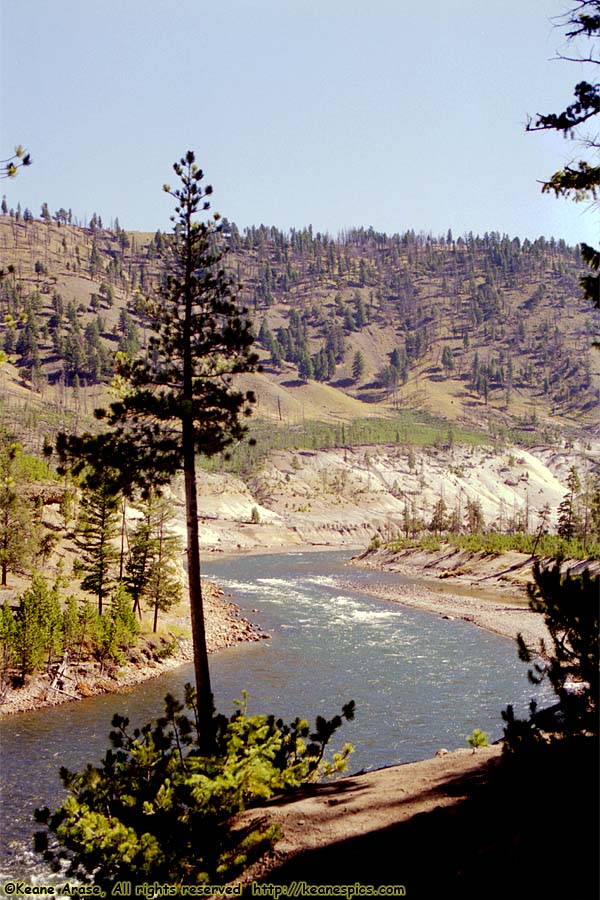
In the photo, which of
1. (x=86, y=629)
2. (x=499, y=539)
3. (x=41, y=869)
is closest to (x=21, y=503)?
(x=86, y=629)

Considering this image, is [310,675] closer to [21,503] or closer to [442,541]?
[21,503]

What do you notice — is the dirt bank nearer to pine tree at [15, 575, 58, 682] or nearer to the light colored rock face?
pine tree at [15, 575, 58, 682]

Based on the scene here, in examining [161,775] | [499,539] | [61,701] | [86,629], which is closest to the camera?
[161,775]

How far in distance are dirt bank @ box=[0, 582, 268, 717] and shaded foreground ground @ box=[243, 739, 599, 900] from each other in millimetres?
24302

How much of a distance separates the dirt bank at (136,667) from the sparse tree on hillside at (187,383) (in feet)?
64.6

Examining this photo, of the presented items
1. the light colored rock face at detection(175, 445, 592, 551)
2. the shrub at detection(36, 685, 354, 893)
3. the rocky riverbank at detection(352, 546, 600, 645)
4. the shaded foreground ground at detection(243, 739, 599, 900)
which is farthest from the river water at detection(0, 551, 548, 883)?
the light colored rock face at detection(175, 445, 592, 551)

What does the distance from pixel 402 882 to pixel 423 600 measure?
64.5m

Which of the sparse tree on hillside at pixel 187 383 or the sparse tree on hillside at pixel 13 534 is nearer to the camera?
the sparse tree on hillside at pixel 187 383

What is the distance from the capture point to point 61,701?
34562mm

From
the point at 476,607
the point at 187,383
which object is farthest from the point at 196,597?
the point at 476,607

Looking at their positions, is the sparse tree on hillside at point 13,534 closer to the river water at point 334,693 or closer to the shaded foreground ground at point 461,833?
the river water at point 334,693

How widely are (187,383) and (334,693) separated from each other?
22.6 meters

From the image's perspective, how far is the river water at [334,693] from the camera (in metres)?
25.3

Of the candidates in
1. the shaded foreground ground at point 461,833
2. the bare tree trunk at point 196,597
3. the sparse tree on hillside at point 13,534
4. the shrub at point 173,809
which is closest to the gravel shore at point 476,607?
the sparse tree on hillside at point 13,534
